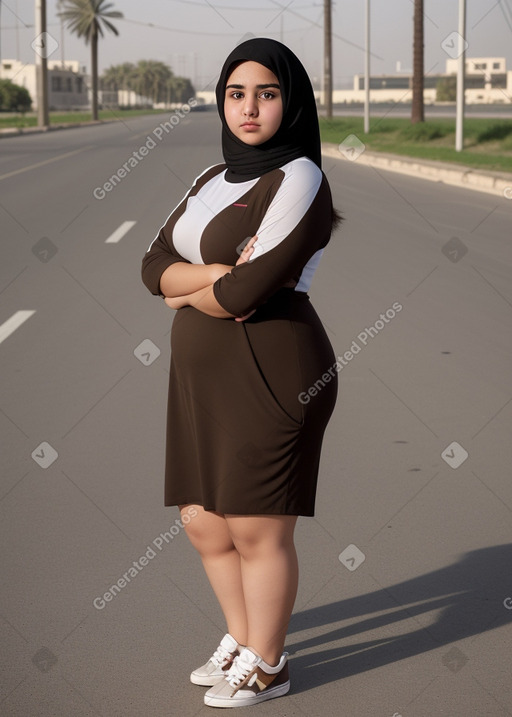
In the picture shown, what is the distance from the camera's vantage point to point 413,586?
4191 millimetres

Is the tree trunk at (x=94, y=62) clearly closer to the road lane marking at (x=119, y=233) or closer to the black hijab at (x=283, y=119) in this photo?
the road lane marking at (x=119, y=233)

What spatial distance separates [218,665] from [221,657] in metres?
0.03

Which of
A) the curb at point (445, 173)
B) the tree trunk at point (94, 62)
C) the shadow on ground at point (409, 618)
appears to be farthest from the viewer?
the tree trunk at point (94, 62)

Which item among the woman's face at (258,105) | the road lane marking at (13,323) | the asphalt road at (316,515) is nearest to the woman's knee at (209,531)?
the asphalt road at (316,515)

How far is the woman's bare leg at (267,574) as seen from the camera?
3.22 m

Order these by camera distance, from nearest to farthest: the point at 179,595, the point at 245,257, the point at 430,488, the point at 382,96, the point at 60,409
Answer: the point at 245,257
the point at 179,595
the point at 430,488
the point at 60,409
the point at 382,96

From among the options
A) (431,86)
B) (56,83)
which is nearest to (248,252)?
(56,83)

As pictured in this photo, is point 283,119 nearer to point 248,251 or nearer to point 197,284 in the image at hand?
point 248,251

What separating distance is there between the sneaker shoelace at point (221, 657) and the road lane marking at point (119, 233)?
11.1 meters

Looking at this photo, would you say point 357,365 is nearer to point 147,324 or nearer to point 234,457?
point 147,324

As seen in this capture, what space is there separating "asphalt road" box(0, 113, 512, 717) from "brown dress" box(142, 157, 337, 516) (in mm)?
688

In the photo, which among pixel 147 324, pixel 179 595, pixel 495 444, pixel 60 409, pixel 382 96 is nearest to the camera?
pixel 179 595

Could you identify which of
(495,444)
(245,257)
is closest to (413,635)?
(245,257)

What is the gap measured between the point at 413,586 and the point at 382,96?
164 metres
